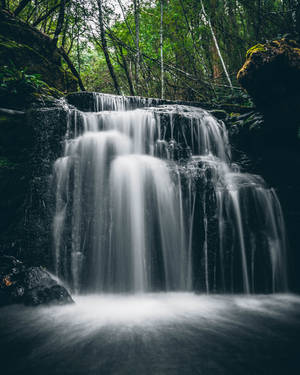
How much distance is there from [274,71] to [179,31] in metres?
8.37

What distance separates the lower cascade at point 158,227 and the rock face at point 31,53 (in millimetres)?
3594

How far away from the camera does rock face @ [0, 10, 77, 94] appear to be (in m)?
6.27

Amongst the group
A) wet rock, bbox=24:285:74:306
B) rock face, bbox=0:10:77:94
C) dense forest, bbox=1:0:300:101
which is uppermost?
dense forest, bbox=1:0:300:101

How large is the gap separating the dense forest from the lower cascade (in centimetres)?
558

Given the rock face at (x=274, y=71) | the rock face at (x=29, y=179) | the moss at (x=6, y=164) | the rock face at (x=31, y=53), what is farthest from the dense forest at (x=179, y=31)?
the moss at (x=6, y=164)

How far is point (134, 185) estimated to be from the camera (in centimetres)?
439

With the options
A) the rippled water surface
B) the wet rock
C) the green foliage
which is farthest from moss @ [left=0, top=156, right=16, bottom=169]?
the rippled water surface

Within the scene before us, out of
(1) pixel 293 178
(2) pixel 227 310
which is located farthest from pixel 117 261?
(1) pixel 293 178

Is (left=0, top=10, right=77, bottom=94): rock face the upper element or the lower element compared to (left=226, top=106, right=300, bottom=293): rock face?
upper

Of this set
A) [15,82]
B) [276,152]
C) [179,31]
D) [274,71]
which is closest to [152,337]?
[276,152]

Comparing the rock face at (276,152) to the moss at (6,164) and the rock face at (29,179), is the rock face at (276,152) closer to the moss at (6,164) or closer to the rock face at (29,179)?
the rock face at (29,179)

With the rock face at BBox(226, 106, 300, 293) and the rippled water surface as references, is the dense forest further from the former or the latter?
the rippled water surface

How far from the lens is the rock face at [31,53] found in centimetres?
627

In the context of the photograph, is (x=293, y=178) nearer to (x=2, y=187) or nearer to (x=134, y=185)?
(x=134, y=185)
